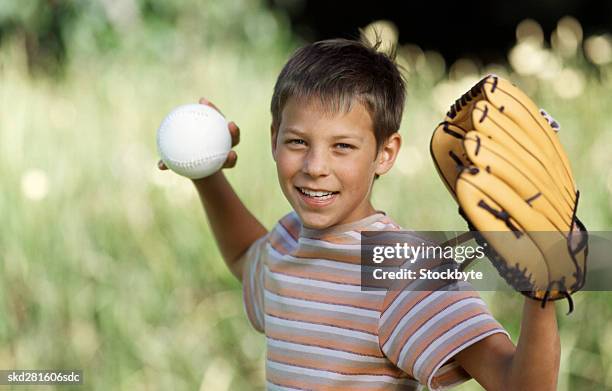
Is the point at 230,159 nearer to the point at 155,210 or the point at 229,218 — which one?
the point at 229,218

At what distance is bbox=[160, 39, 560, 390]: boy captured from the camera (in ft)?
4.87

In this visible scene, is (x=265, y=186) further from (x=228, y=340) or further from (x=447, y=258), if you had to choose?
(x=447, y=258)

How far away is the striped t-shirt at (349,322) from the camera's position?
58.2 inches

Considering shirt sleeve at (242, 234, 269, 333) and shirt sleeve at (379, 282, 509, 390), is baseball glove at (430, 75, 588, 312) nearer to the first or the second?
shirt sleeve at (379, 282, 509, 390)

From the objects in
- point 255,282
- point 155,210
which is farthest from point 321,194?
point 155,210

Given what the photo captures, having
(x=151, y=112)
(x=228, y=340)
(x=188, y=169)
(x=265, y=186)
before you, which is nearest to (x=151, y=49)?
(x=151, y=112)

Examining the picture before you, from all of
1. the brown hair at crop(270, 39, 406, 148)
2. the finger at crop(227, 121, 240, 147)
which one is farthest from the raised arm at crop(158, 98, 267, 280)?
the brown hair at crop(270, 39, 406, 148)

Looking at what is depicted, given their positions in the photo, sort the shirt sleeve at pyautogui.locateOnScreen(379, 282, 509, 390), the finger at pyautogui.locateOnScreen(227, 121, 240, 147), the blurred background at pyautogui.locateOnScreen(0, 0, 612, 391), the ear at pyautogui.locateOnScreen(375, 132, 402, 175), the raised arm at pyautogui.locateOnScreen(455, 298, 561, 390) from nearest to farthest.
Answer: the raised arm at pyautogui.locateOnScreen(455, 298, 561, 390) → the shirt sleeve at pyautogui.locateOnScreen(379, 282, 509, 390) → the ear at pyautogui.locateOnScreen(375, 132, 402, 175) → the finger at pyautogui.locateOnScreen(227, 121, 240, 147) → the blurred background at pyautogui.locateOnScreen(0, 0, 612, 391)

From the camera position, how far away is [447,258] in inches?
60.9

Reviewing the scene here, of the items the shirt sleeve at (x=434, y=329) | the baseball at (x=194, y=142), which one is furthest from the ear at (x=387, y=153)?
the baseball at (x=194, y=142)

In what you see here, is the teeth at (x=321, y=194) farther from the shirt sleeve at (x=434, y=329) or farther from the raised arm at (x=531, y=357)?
the raised arm at (x=531, y=357)

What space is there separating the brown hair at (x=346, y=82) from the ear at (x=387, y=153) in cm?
1

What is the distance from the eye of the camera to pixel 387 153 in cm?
171

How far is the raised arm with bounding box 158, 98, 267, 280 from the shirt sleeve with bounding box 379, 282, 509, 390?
60 centimetres
